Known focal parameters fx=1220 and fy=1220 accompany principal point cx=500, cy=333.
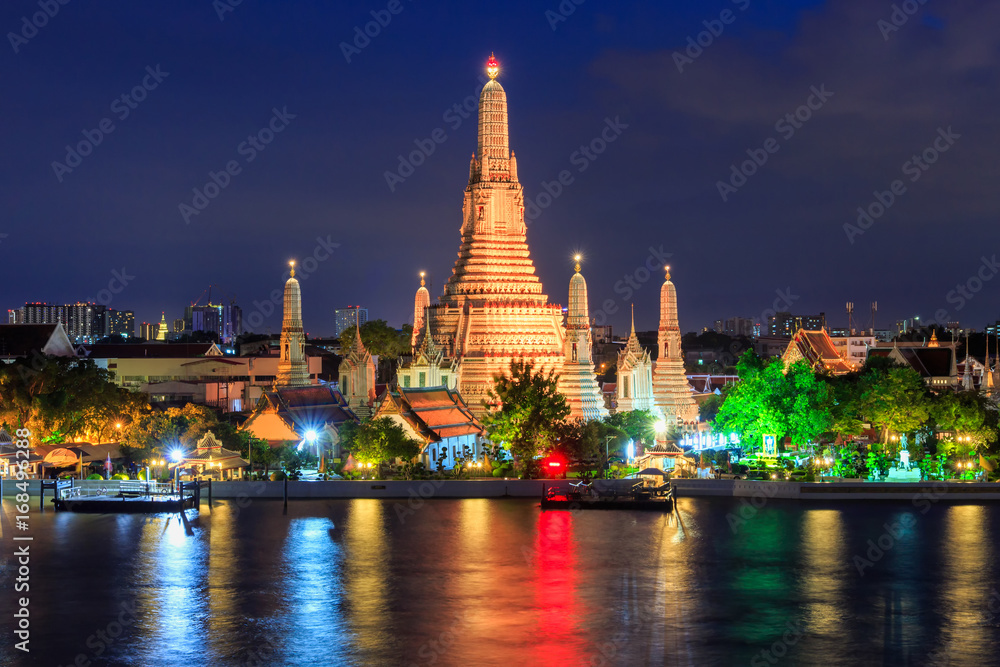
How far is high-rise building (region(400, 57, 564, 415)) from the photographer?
76.2m

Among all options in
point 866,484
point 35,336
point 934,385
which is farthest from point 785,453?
point 35,336

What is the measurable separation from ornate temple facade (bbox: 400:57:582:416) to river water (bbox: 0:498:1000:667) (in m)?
23.1

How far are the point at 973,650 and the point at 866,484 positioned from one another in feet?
81.3

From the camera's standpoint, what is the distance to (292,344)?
77250mm

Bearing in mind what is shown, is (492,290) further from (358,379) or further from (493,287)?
(358,379)

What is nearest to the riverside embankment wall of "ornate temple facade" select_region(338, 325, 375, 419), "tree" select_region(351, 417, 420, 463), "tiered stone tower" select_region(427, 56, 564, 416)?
"tree" select_region(351, 417, 420, 463)

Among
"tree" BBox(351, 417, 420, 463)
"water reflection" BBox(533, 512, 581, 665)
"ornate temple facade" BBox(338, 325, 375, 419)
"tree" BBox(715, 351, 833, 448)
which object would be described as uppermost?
"ornate temple facade" BBox(338, 325, 375, 419)

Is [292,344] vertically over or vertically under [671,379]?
over

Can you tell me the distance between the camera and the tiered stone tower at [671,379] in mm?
80312

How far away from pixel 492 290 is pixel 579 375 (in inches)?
344

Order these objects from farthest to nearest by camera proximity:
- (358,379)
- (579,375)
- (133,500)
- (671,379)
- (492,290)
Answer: (671,379) → (492,290) → (358,379) → (579,375) → (133,500)

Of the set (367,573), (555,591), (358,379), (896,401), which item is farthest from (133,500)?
(896,401)

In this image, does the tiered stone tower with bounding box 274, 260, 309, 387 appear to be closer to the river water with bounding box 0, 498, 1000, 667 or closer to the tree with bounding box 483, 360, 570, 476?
the tree with bounding box 483, 360, 570, 476

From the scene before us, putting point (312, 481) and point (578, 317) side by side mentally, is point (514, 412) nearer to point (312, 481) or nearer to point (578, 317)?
point (312, 481)
